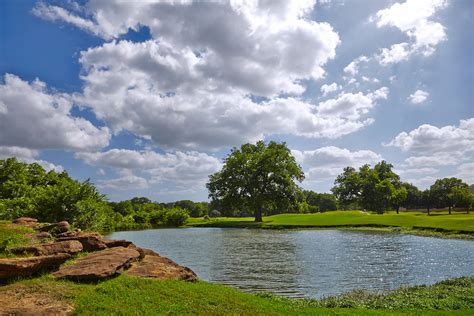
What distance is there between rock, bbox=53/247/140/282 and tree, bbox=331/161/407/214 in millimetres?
114078

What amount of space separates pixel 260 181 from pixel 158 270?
78.0 m

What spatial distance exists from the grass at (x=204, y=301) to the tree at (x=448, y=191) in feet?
486

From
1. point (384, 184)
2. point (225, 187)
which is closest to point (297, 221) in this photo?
point (225, 187)

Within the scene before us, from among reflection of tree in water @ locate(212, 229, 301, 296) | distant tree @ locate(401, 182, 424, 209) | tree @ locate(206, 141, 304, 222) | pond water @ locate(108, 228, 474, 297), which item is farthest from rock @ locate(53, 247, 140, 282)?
distant tree @ locate(401, 182, 424, 209)

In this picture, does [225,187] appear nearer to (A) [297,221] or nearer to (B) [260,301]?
(A) [297,221]

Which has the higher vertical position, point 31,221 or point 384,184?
point 384,184

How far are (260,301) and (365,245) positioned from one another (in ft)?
97.0

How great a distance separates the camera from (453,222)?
185 ft

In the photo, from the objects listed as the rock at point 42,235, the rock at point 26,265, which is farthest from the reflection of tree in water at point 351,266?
the rock at point 42,235

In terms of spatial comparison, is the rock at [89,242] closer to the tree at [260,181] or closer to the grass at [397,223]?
the grass at [397,223]

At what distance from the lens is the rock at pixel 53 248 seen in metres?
15.6

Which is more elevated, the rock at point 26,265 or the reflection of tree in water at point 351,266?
the rock at point 26,265

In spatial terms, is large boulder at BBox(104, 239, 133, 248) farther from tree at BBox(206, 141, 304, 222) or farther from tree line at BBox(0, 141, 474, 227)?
tree at BBox(206, 141, 304, 222)

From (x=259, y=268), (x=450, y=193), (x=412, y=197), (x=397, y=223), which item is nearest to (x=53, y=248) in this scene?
(x=259, y=268)
